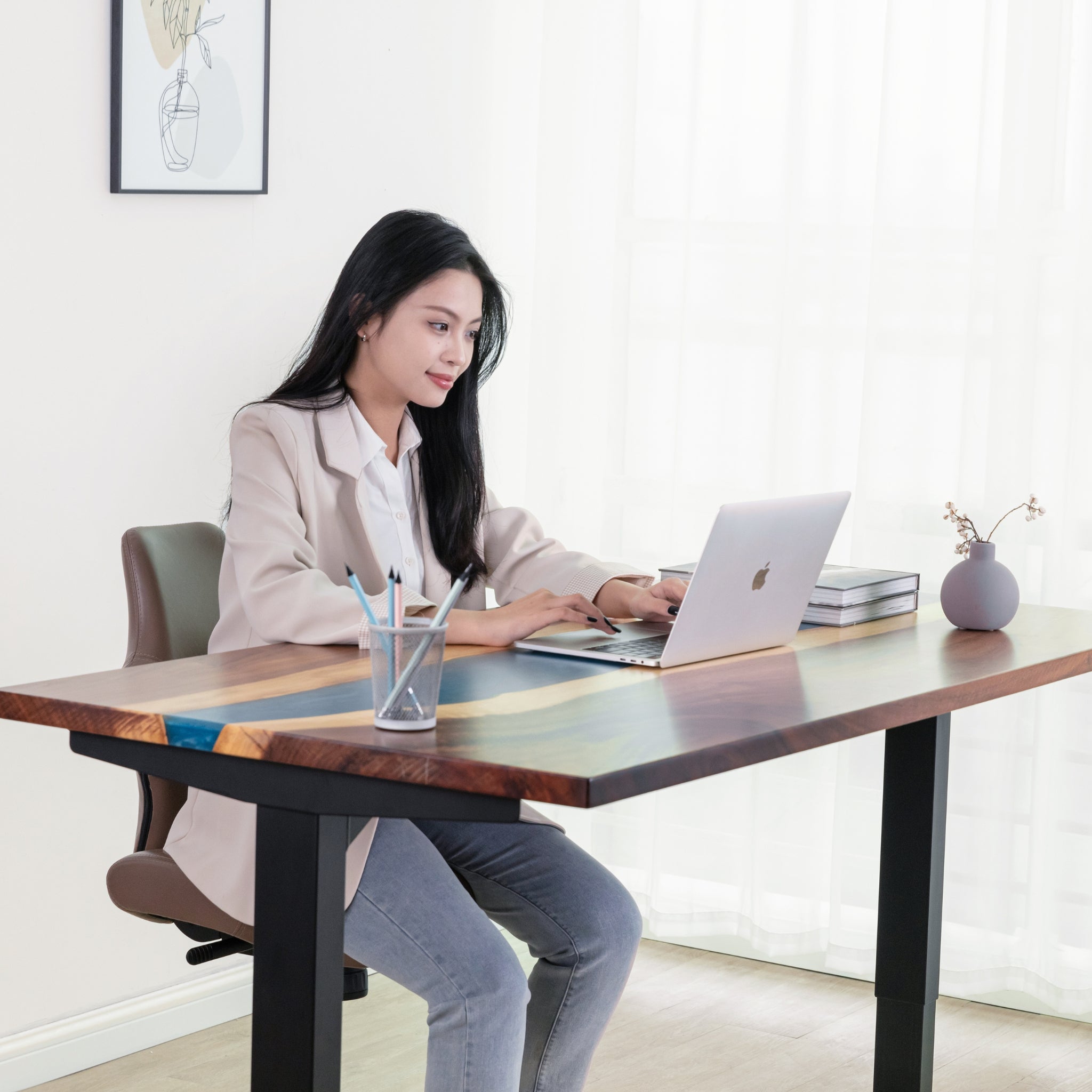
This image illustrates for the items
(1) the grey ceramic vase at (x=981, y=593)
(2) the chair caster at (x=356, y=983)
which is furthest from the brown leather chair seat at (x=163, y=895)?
(1) the grey ceramic vase at (x=981, y=593)

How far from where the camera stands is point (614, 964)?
185 centimetres

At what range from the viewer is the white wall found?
2.36 m

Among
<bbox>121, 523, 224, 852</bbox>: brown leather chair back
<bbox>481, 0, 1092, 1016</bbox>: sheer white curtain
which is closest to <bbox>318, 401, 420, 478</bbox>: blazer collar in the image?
<bbox>121, 523, 224, 852</bbox>: brown leather chair back

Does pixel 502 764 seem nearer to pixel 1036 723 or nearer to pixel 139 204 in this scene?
pixel 139 204

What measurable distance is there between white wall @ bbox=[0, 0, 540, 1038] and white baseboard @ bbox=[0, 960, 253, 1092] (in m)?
0.03

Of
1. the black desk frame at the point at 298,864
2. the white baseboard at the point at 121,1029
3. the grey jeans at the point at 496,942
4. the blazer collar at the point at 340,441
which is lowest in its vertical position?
the white baseboard at the point at 121,1029

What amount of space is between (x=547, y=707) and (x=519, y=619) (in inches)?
12.9

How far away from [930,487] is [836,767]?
0.56 m

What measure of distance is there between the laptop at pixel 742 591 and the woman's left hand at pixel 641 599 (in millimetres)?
61

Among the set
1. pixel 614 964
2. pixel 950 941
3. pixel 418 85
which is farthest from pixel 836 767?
pixel 418 85

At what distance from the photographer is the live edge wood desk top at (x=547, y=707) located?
4.18ft

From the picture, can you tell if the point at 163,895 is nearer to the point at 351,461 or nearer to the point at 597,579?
the point at 351,461

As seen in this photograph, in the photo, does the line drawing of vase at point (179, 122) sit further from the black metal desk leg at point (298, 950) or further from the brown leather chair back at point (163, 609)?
the black metal desk leg at point (298, 950)

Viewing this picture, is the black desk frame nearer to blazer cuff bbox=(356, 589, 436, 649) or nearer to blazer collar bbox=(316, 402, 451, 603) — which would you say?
blazer cuff bbox=(356, 589, 436, 649)
